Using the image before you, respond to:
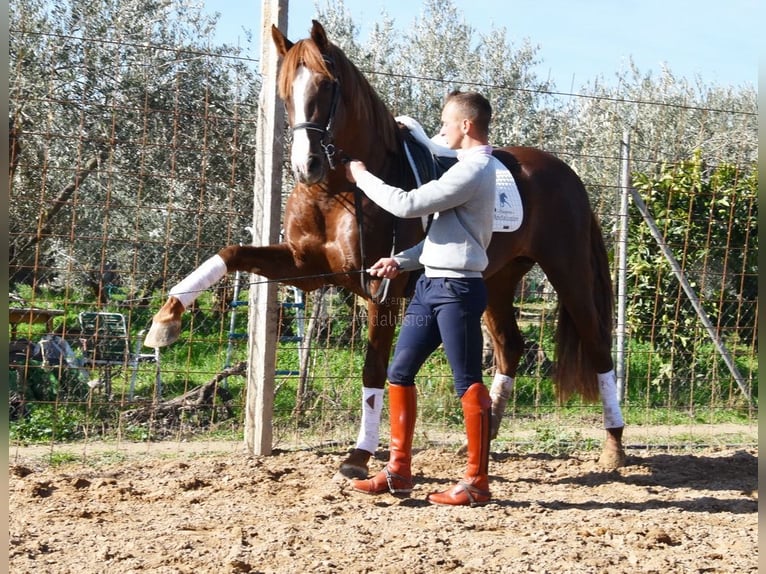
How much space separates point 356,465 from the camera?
514cm

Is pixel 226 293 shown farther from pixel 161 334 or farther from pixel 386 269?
pixel 386 269

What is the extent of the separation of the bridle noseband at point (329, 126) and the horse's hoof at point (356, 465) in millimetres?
1713

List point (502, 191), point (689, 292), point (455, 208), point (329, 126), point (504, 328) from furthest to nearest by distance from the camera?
point (689, 292), point (504, 328), point (502, 191), point (329, 126), point (455, 208)

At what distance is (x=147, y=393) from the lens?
8570mm

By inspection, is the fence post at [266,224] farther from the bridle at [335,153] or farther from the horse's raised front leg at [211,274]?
the bridle at [335,153]

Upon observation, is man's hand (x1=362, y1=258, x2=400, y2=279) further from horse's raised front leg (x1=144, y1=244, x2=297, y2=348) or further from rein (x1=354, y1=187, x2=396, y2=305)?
horse's raised front leg (x1=144, y1=244, x2=297, y2=348)

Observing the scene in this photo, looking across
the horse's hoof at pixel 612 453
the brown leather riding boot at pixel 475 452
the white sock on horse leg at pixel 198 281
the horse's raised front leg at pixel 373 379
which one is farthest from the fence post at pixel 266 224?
the horse's hoof at pixel 612 453

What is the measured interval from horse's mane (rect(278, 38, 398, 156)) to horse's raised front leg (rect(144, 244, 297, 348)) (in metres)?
0.91

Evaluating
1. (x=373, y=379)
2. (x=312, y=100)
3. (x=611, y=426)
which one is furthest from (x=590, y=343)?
(x=312, y=100)

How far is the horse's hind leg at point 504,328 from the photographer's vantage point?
6.38 m

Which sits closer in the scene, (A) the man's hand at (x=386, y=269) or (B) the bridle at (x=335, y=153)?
(A) the man's hand at (x=386, y=269)

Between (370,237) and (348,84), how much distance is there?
2.93 feet

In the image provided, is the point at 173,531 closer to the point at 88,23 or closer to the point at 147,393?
the point at 147,393

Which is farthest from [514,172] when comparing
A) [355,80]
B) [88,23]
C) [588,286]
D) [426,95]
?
[88,23]
